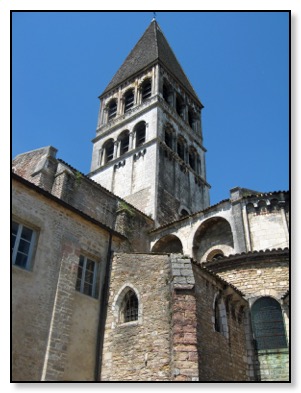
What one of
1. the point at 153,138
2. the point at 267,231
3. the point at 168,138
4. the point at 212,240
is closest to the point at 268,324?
the point at 267,231

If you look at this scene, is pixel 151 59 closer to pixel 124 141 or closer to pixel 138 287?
pixel 124 141

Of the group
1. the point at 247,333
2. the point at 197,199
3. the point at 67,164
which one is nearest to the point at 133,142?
the point at 197,199

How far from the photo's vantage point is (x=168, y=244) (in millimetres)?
18547

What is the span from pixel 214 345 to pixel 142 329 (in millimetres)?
2039

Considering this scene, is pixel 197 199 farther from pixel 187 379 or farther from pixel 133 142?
pixel 187 379

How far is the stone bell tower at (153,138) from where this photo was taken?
887 inches

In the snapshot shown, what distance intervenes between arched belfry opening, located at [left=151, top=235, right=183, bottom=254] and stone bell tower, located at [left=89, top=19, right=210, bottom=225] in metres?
2.09

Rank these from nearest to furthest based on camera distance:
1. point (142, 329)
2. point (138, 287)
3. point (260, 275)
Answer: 1. point (142, 329)
2. point (138, 287)
3. point (260, 275)

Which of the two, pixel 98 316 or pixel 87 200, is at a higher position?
pixel 87 200

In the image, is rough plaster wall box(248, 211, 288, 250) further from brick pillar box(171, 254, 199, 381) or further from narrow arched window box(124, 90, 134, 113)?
narrow arched window box(124, 90, 134, 113)

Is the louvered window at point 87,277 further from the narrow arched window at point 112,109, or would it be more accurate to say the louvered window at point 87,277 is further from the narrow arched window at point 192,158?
the narrow arched window at point 112,109

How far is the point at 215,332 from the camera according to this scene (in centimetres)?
1066

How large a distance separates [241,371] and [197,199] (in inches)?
585

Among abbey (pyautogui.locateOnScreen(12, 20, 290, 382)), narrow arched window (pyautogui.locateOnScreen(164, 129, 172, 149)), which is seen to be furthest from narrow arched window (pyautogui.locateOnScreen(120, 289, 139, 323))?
narrow arched window (pyautogui.locateOnScreen(164, 129, 172, 149))
